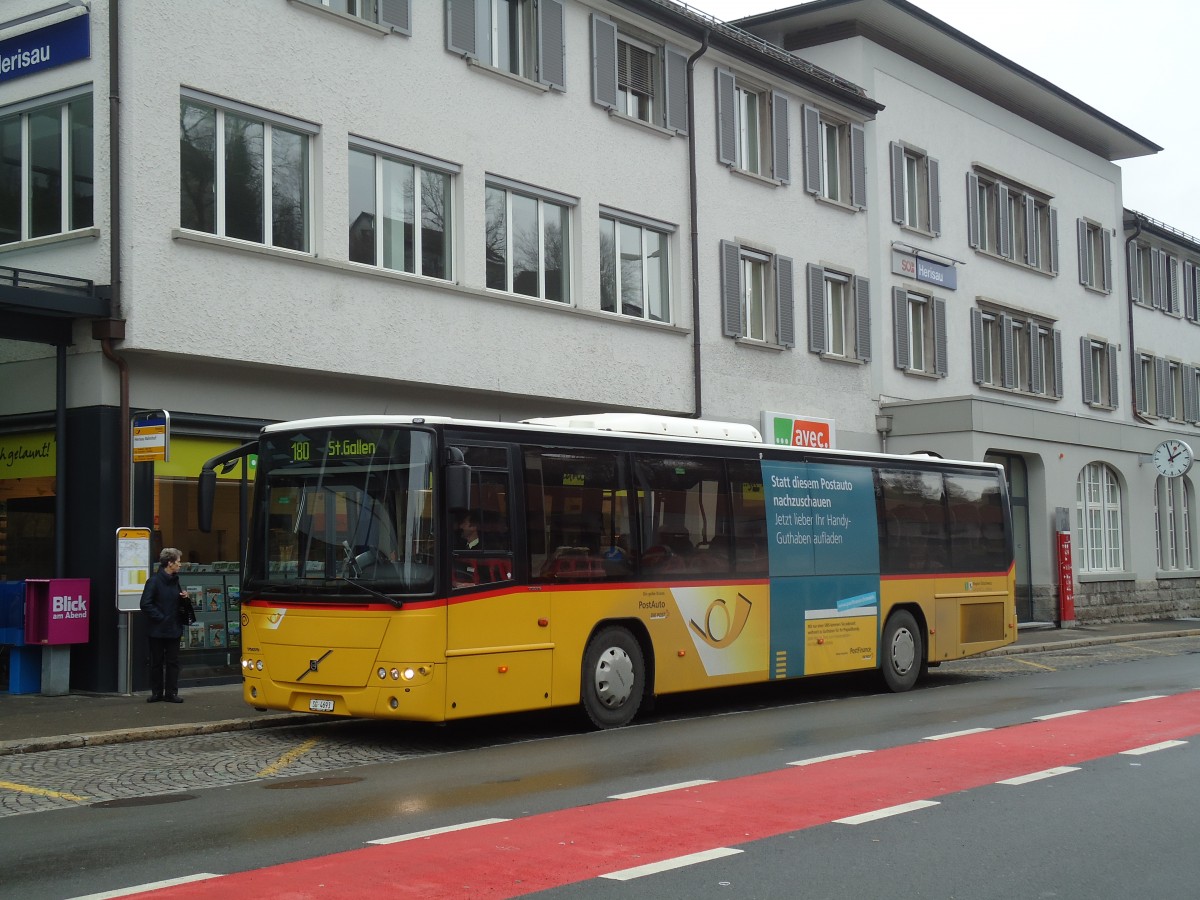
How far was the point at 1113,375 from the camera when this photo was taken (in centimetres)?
3903

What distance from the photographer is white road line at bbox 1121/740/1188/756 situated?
10.9 m

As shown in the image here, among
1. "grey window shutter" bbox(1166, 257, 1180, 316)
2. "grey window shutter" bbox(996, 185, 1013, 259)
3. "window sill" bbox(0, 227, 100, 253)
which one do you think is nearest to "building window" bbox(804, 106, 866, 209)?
"grey window shutter" bbox(996, 185, 1013, 259)

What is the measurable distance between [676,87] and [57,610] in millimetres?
13904

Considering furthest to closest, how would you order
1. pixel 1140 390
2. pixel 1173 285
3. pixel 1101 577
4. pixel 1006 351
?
pixel 1173 285 → pixel 1140 390 → pixel 1006 351 → pixel 1101 577

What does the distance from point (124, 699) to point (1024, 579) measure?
21.4 metres

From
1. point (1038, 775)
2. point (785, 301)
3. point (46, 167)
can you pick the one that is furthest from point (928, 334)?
point (1038, 775)

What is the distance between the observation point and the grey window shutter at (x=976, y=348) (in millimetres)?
32250

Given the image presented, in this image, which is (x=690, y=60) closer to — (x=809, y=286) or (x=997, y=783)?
(x=809, y=286)

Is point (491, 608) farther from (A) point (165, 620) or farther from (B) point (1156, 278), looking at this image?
(B) point (1156, 278)

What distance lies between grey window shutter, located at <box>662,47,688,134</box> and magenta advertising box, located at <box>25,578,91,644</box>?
1293 cm

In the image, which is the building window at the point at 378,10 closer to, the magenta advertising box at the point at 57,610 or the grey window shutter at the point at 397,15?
the grey window shutter at the point at 397,15

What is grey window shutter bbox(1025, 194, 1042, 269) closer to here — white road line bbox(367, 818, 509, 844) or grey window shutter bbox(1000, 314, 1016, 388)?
grey window shutter bbox(1000, 314, 1016, 388)

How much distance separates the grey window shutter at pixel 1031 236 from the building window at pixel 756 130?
1064cm

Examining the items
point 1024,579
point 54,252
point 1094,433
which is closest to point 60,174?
point 54,252
